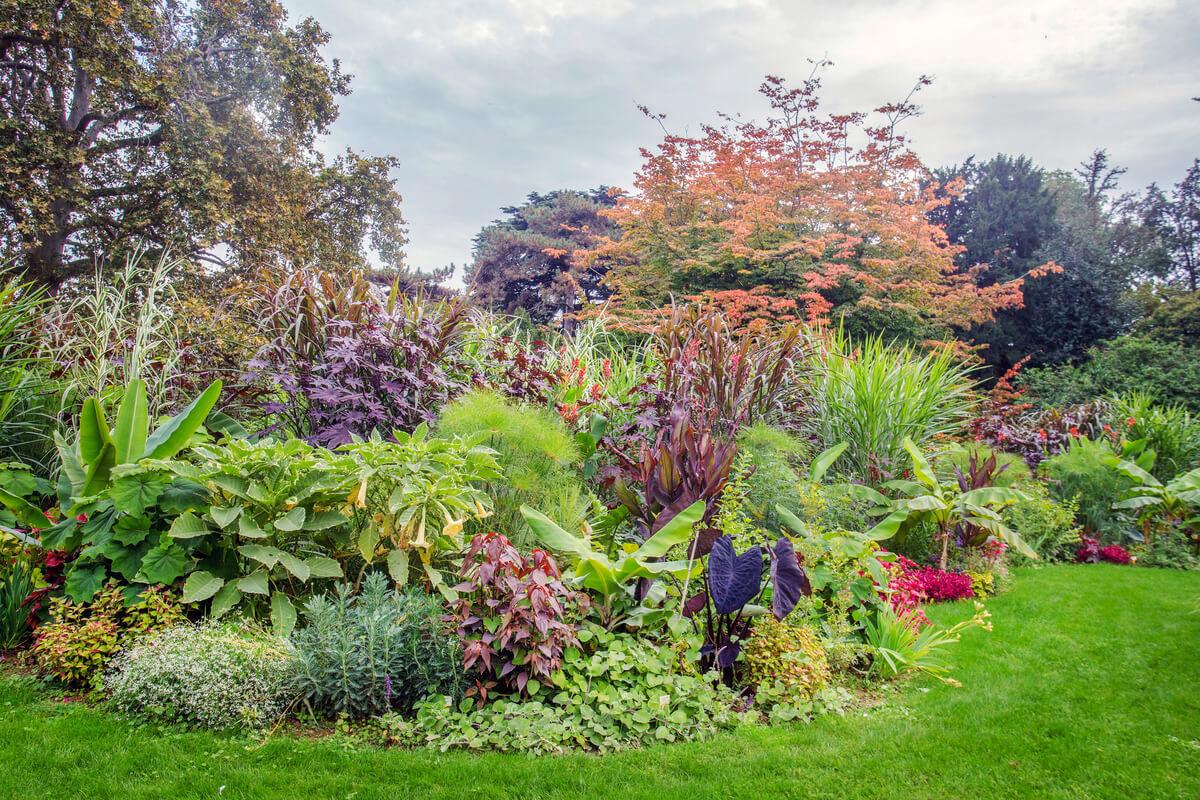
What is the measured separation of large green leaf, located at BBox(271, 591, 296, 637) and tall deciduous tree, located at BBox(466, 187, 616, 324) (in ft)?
44.4

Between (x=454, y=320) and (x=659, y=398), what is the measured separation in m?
1.63

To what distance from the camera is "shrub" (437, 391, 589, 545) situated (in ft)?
12.2

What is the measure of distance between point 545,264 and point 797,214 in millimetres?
9410

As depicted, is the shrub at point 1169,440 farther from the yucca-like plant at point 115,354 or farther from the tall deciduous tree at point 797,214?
the yucca-like plant at point 115,354

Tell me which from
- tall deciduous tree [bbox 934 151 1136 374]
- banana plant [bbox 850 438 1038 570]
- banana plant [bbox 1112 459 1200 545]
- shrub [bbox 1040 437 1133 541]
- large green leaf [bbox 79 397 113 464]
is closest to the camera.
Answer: large green leaf [bbox 79 397 113 464]

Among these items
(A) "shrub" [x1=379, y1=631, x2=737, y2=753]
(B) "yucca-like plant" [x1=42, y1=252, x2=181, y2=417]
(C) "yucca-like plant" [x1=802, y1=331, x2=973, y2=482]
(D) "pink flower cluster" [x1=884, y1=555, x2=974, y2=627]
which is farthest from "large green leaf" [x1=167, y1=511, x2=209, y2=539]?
(C) "yucca-like plant" [x1=802, y1=331, x2=973, y2=482]

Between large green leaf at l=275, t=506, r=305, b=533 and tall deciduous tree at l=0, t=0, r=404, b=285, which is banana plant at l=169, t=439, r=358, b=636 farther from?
tall deciduous tree at l=0, t=0, r=404, b=285

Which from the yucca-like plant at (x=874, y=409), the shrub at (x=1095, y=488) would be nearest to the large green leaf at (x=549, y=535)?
the yucca-like plant at (x=874, y=409)

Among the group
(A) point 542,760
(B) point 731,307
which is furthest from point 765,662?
(B) point 731,307

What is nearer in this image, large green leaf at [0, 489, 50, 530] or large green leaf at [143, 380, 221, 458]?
large green leaf at [143, 380, 221, 458]

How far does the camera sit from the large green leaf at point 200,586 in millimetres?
2896

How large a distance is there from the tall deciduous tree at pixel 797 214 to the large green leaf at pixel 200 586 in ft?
34.9

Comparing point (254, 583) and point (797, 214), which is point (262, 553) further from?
point (797, 214)

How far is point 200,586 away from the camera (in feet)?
9.69
